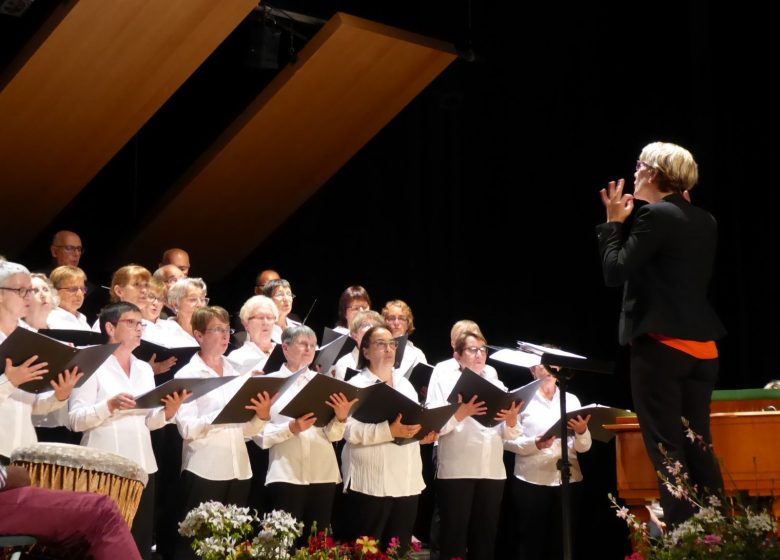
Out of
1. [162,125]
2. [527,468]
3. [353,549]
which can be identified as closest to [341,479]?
[527,468]

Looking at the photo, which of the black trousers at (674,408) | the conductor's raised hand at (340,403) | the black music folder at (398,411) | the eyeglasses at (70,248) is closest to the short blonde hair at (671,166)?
the black trousers at (674,408)

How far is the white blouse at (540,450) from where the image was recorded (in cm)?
567

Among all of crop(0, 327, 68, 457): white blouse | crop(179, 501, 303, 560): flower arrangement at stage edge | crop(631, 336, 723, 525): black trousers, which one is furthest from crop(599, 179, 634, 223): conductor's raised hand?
crop(0, 327, 68, 457): white blouse

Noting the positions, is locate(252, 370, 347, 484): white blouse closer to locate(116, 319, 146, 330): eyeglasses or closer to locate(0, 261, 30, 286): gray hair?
locate(116, 319, 146, 330): eyeglasses

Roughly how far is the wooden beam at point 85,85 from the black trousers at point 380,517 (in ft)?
10.2

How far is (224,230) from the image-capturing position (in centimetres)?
806

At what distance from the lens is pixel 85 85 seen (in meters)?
6.67

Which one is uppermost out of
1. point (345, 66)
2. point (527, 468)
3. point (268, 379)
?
point (345, 66)

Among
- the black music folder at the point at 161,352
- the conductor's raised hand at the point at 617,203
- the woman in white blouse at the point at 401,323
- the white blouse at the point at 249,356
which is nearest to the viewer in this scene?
the conductor's raised hand at the point at 617,203

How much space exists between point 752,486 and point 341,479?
2.34m

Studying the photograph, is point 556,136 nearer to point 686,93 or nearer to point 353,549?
point 686,93

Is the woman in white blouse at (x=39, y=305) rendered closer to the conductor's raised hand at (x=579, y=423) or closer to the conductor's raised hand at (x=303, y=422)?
the conductor's raised hand at (x=303, y=422)

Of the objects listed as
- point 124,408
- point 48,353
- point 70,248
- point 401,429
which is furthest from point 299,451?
point 70,248

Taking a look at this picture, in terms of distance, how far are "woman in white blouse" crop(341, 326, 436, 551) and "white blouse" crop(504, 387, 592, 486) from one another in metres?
0.78
